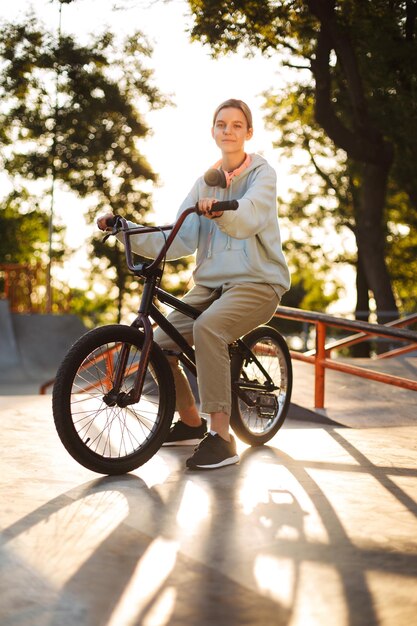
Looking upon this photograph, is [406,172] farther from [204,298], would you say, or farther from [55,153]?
[204,298]

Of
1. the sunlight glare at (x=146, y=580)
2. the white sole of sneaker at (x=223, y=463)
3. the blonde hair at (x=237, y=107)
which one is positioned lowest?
the white sole of sneaker at (x=223, y=463)

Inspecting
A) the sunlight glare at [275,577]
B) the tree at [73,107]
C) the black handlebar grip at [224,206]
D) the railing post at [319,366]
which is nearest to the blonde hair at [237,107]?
the black handlebar grip at [224,206]

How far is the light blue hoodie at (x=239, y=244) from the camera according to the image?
4.90 meters

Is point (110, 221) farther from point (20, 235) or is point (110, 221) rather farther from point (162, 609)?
point (20, 235)

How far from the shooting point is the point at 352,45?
17.3 metres

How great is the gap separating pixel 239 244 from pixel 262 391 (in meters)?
0.96

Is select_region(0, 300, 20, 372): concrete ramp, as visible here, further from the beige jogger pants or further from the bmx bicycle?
the beige jogger pants

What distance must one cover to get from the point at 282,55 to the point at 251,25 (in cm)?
287

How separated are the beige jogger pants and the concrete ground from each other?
383 millimetres

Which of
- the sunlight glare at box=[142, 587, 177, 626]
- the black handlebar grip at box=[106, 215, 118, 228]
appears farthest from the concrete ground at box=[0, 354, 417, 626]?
the black handlebar grip at box=[106, 215, 118, 228]

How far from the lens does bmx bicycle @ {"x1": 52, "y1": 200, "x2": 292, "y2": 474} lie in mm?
4336

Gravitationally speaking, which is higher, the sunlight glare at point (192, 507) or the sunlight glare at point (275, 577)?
the sunlight glare at point (275, 577)

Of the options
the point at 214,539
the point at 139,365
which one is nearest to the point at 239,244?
the point at 139,365

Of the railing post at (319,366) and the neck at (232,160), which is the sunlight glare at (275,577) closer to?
the neck at (232,160)
